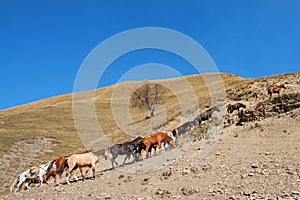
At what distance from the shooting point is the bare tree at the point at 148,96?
65125 mm

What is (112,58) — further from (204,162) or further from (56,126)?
(56,126)

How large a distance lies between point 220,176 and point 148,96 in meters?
50.8

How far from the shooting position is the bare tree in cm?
6512

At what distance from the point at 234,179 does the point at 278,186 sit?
2.02 meters

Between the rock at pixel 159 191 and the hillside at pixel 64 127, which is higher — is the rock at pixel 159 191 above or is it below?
below

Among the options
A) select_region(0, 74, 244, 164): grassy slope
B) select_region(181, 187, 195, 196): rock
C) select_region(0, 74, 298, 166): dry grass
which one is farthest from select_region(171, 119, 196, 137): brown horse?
select_region(0, 74, 244, 164): grassy slope

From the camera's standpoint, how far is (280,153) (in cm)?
1773

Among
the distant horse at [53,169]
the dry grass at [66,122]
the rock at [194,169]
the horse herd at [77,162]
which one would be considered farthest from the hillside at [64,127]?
the distant horse at [53,169]

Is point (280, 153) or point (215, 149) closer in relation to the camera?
point (280, 153)

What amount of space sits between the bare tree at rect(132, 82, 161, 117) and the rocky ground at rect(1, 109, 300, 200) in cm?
4275

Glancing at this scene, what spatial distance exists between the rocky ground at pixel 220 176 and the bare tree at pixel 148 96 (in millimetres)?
42753

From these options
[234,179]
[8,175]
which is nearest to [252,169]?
[234,179]

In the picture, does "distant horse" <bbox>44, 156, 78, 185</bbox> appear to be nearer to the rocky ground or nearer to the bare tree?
the rocky ground

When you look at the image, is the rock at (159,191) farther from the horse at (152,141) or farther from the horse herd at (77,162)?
the horse at (152,141)
